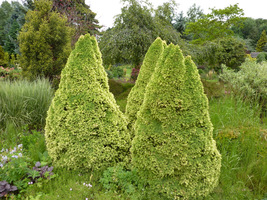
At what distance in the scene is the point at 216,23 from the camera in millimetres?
22078

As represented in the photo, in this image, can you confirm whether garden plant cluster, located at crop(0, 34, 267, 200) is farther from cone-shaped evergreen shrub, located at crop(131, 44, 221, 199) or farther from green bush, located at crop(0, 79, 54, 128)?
green bush, located at crop(0, 79, 54, 128)

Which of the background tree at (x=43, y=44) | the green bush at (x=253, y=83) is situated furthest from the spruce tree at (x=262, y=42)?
the background tree at (x=43, y=44)

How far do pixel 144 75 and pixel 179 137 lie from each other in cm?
189

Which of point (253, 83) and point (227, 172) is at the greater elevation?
point (253, 83)

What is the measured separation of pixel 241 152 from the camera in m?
3.47

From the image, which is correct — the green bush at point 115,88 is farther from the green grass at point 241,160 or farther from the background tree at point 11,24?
the background tree at point 11,24

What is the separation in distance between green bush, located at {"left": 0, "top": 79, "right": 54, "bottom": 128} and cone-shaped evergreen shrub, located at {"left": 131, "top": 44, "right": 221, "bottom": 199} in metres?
3.59

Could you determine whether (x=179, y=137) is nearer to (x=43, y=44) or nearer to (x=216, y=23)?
(x=43, y=44)

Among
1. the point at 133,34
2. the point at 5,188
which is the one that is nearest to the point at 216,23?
the point at 133,34

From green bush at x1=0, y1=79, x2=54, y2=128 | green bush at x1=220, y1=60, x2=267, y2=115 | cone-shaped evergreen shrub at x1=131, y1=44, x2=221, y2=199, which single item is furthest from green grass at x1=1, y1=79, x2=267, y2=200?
green bush at x1=220, y1=60, x2=267, y2=115

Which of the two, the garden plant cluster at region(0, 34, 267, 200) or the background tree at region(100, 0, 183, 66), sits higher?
the background tree at region(100, 0, 183, 66)

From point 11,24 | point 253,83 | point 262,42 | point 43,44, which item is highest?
point 262,42

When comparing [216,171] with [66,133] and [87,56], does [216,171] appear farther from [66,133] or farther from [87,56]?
[87,56]

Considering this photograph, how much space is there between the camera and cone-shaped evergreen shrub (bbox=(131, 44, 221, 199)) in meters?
2.34
